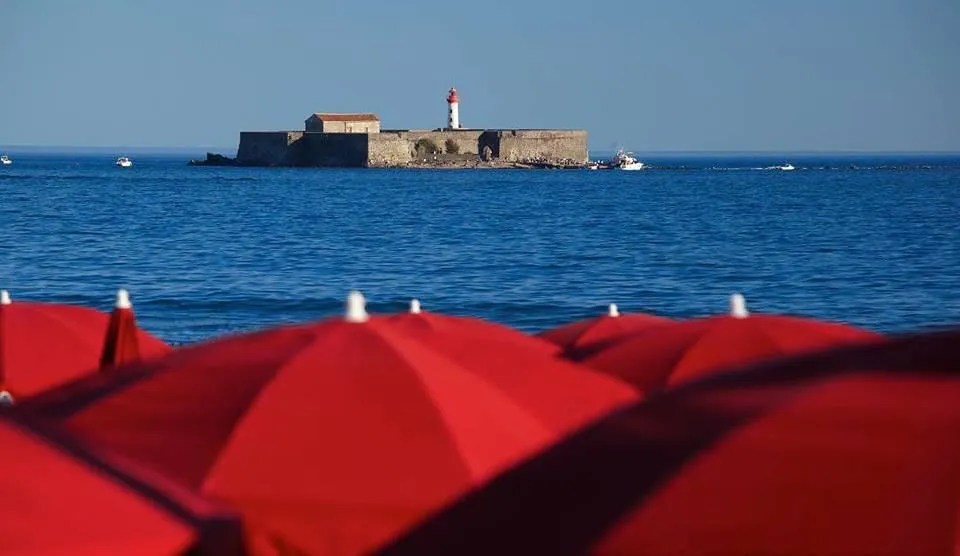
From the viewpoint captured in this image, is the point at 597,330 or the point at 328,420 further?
the point at 597,330

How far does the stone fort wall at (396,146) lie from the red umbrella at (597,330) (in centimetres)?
9412

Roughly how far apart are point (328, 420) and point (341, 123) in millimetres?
103625

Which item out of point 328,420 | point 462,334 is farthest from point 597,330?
point 328,420

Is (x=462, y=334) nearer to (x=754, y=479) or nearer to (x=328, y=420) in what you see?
(x=328, y=420)

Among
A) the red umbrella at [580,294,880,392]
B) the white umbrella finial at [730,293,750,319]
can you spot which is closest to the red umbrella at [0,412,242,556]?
the red umbrella at [580,294,880,392]

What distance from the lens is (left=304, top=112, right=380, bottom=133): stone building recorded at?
10800cm

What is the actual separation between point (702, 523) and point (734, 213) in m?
56.9

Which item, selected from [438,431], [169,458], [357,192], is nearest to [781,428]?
[438,431]

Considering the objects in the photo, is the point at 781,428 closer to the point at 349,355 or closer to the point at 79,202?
the point at 349,355

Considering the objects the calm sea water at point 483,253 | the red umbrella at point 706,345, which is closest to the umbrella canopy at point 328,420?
the red umbrella at point 706,345

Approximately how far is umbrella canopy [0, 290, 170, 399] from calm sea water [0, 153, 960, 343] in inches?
442

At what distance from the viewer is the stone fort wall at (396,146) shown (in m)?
105

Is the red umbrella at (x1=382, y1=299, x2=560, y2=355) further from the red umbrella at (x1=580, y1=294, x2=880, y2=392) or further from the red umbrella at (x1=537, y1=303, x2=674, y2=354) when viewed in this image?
the red umbrella at (x1=537, y1=303, x2=674, y2=354)

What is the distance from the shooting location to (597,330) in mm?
9453
